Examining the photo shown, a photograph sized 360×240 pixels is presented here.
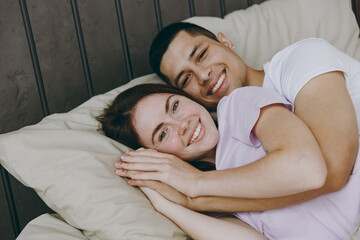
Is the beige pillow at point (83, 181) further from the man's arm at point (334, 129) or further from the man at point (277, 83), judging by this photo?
the man's arm at point (334, 129)

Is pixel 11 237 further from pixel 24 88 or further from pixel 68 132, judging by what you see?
pixel 68 132

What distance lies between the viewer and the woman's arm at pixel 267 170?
2.93ft

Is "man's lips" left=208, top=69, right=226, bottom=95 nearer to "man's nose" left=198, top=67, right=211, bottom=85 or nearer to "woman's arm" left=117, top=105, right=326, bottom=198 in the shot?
"man's nose" left=198, top=67, right=211, bottom=85

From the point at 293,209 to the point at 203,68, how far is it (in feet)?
2.02

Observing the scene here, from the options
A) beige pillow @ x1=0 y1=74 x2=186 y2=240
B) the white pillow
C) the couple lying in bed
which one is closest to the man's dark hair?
the white pillow

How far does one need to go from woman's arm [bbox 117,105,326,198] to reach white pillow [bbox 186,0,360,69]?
72 centimetres

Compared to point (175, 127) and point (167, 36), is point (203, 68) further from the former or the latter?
point (175, 127)

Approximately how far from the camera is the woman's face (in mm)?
1175

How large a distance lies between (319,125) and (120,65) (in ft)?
3.57

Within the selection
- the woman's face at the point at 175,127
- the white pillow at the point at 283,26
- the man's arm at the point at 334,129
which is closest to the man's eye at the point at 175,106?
the woman's face at the point at 175,127

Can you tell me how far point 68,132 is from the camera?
117 centimetres

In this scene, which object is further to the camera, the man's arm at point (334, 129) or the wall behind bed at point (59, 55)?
the wall behind bed at point (59, 55)

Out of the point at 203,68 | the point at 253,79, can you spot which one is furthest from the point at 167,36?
the point at 253,79

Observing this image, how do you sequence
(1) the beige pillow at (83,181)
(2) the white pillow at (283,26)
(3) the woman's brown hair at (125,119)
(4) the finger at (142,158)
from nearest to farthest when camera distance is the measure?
(1) the beige pillow at (83,181) → (4) the finger at (142,158) → (3) the woman's brown hair at (125,119) → (2) the white pillow at (283,26)
